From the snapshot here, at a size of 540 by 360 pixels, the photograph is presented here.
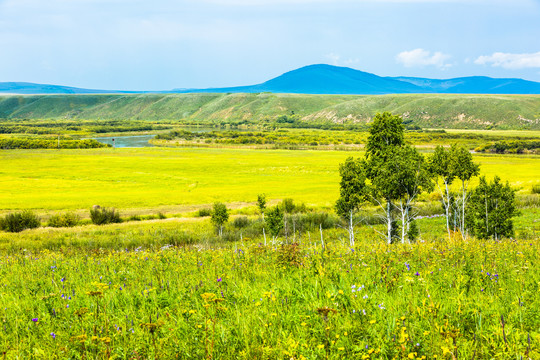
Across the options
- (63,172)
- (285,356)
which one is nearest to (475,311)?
(285,356)

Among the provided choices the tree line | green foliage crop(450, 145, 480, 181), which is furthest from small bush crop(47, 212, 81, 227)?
green foliage crop(450, 145, 480, 181)

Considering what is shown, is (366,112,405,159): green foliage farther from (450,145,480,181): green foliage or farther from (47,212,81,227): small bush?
(47,212,81,227): small bush

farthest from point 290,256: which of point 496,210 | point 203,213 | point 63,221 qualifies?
point 63,221

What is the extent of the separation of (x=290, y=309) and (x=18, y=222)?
46869 mm

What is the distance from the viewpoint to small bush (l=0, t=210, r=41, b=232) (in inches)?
1649

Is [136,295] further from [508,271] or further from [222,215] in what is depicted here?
[222,215]

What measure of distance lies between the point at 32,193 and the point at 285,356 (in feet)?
249

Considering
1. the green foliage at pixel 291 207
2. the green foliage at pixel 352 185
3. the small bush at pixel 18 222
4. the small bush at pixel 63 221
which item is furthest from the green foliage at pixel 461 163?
the small bush at pixel 18 222

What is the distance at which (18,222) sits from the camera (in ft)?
138

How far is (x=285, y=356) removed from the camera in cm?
357

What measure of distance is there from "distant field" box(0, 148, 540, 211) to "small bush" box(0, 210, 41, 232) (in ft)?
39.5

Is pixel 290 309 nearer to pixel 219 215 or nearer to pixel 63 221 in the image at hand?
pixel 219 215

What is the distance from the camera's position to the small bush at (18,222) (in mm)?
41875

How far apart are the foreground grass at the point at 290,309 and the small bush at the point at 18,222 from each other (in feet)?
138
